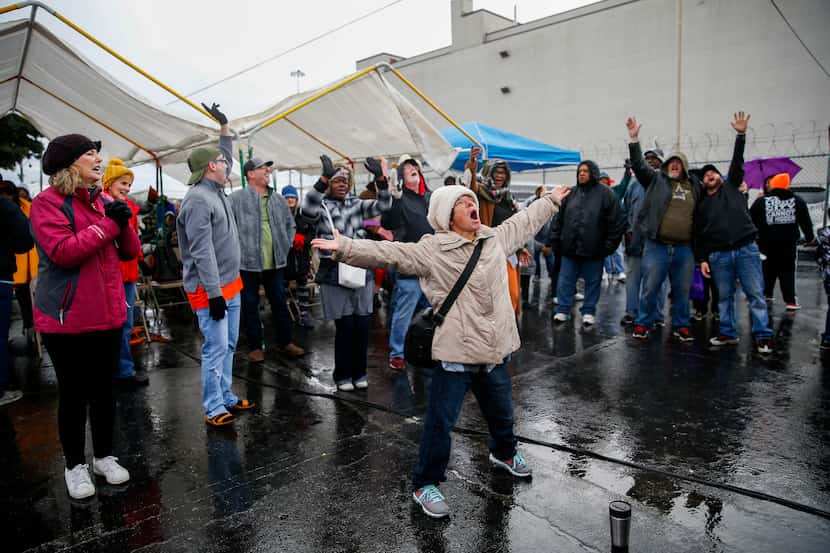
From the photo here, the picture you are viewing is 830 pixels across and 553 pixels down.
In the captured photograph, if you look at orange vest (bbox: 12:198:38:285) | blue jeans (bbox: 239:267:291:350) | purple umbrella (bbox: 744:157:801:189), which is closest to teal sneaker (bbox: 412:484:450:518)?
blue jeans (bbox: 239:267:291:350)

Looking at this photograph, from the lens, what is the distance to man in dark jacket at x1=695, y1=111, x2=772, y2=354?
5.94 m

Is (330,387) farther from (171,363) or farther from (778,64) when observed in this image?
(778,64)

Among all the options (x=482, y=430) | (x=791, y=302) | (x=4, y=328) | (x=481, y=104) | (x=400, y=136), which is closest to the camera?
(x=482, y=430)

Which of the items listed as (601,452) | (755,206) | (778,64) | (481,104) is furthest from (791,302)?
(481,104)

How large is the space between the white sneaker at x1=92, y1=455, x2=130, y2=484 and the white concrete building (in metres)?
16.0

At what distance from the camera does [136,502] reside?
311 cm

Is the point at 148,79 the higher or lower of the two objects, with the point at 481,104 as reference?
lower

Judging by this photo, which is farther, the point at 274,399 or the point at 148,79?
the point at 148,79

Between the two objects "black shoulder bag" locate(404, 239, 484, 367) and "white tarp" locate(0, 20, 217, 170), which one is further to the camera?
"white tarp" locate(0, 20, 217, 170)

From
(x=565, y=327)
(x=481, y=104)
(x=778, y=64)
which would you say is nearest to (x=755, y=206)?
(x=565, y=327)

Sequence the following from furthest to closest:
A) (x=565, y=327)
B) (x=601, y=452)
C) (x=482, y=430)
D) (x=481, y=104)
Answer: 1. (x=481, y=104)
2. (x=565, y=327)
3. (x=482, y=430)
4. (x=601, y=452)

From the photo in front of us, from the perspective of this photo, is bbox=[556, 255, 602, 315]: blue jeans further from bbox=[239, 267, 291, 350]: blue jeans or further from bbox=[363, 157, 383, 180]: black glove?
bbox=[239, 267, 291, 350]: blue jeans

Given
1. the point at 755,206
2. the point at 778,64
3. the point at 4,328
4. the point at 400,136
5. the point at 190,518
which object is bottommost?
the point at 190,518

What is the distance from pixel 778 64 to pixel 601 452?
20073 millimetres
